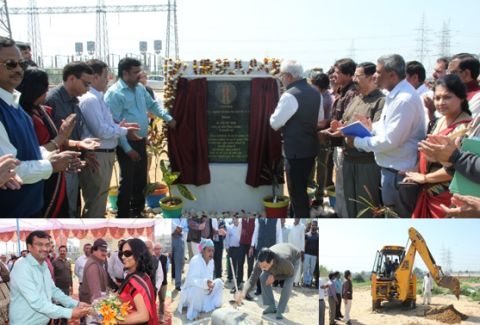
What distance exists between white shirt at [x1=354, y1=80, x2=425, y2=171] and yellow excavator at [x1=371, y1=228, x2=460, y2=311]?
1.15 meters

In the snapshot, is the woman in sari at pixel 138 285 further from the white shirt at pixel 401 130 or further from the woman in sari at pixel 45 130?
the white shirt at pixel 401 130

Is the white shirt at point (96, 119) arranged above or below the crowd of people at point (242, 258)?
above

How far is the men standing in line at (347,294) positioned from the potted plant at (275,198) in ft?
9.19

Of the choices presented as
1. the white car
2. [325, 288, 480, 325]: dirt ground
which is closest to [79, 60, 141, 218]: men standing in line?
[325, 288, 480, 325]: dirt ground

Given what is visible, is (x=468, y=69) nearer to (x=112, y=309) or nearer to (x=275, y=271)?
(x=275, y=271)

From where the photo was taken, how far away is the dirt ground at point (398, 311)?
2346 millimetres

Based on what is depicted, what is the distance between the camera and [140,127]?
4945mm

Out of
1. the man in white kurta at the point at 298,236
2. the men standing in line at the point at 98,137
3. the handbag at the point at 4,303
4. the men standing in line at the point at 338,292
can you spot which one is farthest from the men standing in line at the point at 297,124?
the handbag at the point at 4,303

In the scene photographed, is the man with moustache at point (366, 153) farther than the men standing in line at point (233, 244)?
Yes

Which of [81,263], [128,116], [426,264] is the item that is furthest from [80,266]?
[128,116]

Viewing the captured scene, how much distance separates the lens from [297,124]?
14.8ft

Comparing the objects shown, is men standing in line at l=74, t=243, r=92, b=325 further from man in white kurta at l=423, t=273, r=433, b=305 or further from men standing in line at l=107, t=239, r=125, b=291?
man in white kurta at l=423, t=273, r=433, b=305

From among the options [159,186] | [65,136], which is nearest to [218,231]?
[65,136]

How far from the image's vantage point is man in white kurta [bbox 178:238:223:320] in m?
2.44
